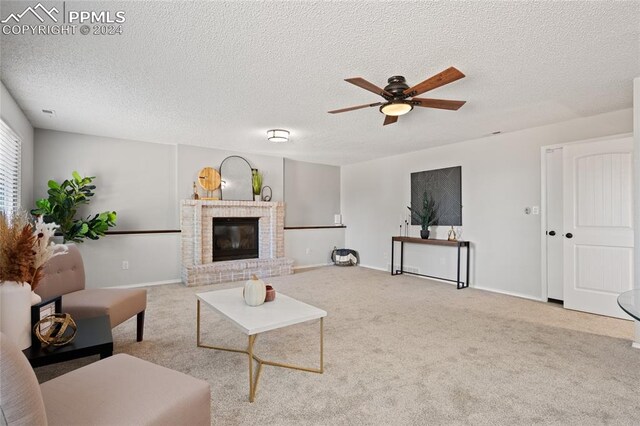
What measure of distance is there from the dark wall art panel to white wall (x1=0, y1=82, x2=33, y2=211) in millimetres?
5370

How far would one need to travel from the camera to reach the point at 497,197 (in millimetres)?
4594

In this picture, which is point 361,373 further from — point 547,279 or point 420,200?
point 420,200

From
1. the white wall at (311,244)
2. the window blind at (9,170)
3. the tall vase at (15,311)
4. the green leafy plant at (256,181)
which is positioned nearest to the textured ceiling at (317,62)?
the window blind at (9,170)

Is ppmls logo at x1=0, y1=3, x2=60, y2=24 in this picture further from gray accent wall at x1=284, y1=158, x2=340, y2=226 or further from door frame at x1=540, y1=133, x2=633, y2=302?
door frame at x1=540, y1=133, x2=633, y2=302

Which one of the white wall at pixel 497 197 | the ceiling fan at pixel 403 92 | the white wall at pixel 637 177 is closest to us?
the ceiling fan at pixel 403 92

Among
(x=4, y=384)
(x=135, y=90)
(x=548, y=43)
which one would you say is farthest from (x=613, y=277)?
(x=135, y=90)

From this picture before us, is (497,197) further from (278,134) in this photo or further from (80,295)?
(80,295)

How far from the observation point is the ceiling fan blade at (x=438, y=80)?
219cm

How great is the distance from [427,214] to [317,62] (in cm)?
361

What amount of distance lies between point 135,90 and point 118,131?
71.7 inches

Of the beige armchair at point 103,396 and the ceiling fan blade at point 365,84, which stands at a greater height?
the ceiling fan blade at point 365,84

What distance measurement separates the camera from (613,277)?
3.50 metres

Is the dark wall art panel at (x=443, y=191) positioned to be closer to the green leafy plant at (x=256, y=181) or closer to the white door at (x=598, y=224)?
the white door at (x=598, y=224)

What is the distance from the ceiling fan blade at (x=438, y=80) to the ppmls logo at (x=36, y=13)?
2.35 meters
